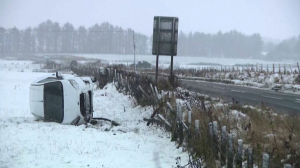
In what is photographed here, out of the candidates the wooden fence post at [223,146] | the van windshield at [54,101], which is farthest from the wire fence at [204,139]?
the van windshield at [54,101]

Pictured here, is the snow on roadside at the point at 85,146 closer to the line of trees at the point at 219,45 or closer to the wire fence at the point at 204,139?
the wire fence at the point at 204,139

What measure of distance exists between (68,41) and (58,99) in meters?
122

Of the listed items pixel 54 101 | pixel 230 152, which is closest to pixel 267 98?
pixel 230 152

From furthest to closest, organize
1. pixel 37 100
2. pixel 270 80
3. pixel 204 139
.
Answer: pixel 270 80 < pixel 37 100 < pixel 204 139

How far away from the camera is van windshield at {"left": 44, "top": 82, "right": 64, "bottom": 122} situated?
366 inches

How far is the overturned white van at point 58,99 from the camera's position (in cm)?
930

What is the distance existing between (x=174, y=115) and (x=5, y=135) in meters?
4.91

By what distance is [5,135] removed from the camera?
7.96 metres

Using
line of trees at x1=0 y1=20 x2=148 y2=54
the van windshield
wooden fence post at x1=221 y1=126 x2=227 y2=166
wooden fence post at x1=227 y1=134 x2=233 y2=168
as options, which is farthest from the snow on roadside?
line of trees at x1=0 y1=20 x2=148 y2=54

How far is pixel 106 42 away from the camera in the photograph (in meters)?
124

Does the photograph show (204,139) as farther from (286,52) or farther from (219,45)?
(219,45)

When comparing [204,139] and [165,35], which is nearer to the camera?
[204,139]

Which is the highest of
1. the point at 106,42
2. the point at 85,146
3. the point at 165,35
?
the point at 106,42

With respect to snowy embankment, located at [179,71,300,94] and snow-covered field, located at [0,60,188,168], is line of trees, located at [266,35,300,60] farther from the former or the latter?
snow-covered field, located at [0,60,188,168]
